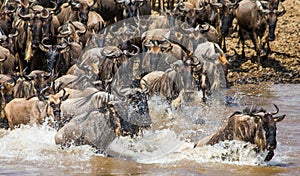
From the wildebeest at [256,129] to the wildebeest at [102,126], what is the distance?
56.9 inches

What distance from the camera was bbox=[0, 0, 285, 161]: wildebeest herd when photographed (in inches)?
489

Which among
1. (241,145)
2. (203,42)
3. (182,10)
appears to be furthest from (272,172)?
(182,10)

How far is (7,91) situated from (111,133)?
3412mm

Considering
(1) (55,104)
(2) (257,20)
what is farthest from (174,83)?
(2) (257,20)

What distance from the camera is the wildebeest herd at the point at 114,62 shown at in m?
12.4

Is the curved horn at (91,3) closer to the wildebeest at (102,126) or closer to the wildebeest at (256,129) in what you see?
the wildebeest at (102,126)

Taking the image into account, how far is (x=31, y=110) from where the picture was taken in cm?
1395

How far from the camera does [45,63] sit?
718 inches

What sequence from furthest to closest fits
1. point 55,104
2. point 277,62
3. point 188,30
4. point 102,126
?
point 277,62 → point 188,30 → point 55,104 → point 102,126

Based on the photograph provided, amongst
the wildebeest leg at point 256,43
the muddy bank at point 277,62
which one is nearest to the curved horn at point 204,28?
the muddy bank at point 277,62

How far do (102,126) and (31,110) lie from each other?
6.88ft

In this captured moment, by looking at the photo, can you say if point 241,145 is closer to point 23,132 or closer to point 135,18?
point 23,132

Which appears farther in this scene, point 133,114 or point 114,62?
point 114,62

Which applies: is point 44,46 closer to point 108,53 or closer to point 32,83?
point 108,53
